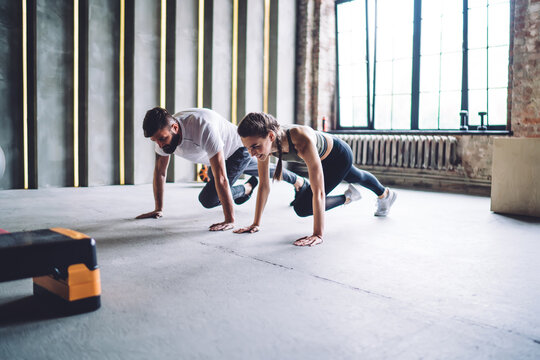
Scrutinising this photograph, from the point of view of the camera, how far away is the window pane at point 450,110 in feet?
22.2

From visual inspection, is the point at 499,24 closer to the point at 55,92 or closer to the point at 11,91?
the point at 55,92

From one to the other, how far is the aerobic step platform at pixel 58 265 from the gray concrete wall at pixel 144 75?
16.3ft

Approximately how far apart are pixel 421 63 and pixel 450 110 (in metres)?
0.91

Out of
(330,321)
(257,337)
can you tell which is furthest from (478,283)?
(257,337)

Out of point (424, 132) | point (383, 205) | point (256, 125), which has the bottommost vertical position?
point (383, 205)

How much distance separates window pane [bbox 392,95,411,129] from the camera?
24.0ft

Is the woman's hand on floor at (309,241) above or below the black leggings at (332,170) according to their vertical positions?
below

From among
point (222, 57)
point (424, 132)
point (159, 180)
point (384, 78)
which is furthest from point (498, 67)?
point (159, 180)

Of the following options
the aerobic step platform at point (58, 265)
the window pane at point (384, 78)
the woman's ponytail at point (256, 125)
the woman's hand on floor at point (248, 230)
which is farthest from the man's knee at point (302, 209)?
the window pane at point (384, 78)

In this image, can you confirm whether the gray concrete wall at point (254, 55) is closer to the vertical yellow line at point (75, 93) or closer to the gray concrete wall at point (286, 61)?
the gray concrete wall at point (286, 61)

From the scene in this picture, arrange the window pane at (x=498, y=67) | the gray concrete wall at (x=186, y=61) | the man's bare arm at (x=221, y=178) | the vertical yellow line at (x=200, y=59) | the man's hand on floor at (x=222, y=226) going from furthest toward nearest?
the vertical yellow line at (x=200, y=59) < the gray concrete wall at (x=186, y=61) < the window pane at (x=498, y=67) < the man's hand on floor at (x=222, y=226) < the man's bare arm at (x=221, y=178)

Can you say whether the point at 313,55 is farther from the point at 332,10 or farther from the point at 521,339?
the point at 521,339

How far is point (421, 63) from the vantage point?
7121 mm

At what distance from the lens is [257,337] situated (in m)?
1.43
